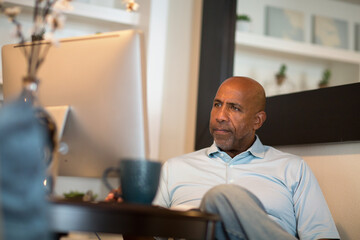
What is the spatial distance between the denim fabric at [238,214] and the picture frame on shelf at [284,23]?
2901 mm

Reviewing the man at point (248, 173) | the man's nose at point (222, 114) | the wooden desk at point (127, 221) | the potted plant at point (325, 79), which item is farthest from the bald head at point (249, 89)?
the potted plant at point (325, 79)

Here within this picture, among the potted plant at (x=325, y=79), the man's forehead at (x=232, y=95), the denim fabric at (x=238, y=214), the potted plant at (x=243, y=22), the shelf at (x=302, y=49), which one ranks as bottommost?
the denim fabric at (x=238, y=214)

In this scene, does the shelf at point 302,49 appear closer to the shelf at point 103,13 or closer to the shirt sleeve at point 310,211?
the shelf at point 103,13

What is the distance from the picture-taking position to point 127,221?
0.81 m

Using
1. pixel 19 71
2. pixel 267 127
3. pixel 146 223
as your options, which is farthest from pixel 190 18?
pixel 146 223

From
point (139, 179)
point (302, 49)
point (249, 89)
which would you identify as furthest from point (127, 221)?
point (302, 49)

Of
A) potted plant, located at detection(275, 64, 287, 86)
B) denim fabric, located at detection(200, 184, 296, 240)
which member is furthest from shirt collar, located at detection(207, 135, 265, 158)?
potted plant, located at detection(275, 64, 287, 86)

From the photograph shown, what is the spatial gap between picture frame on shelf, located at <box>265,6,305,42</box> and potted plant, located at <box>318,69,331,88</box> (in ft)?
1.13

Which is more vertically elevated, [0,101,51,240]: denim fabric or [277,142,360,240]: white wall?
[0,101,51,240]: denim fabric

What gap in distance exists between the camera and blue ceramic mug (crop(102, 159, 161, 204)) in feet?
3.18

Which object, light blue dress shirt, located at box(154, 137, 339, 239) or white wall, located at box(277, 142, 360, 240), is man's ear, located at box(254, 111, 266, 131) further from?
white wall, located at box(277, 142, 360, 240)

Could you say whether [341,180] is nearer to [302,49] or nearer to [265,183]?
[265,183]

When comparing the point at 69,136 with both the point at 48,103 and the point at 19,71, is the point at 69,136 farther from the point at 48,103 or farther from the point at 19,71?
the point at 19,71

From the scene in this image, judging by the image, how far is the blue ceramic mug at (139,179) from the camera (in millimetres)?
969
